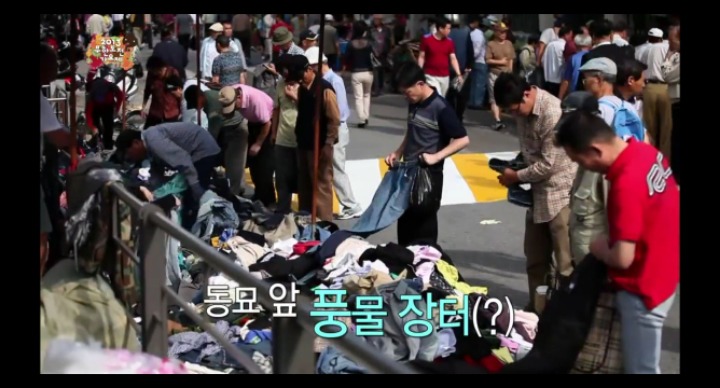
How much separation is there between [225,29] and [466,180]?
17.7 ft

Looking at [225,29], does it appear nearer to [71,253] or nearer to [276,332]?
[71,253]

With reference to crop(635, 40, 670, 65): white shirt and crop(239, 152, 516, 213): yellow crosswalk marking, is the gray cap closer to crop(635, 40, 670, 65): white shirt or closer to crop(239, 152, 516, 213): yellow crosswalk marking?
crop(239, 152, 516, 213): yellow crosswalk marking

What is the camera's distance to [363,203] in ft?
35.8

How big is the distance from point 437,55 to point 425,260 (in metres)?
8.32

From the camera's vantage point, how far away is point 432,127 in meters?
7.61

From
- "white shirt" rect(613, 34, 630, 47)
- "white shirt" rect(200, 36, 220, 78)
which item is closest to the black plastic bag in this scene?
"white shirt" rect(613, 34, 630, 47)

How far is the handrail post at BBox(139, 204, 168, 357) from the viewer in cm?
483

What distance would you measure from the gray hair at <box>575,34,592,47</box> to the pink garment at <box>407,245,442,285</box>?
6451mm

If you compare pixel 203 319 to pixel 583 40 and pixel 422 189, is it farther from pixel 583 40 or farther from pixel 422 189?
pixel 583 40

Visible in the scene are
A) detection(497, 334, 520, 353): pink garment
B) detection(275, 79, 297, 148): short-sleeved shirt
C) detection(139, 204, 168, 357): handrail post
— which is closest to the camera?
detection(139, 204, 168, 357): handrail post

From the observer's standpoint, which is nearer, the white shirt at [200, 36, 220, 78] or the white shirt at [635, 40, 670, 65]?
the white shirt at [635, 40, 670, 65]

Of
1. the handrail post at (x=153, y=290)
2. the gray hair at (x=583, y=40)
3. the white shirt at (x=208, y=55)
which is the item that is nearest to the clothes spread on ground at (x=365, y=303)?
the handrail post at (x=153, y=290)

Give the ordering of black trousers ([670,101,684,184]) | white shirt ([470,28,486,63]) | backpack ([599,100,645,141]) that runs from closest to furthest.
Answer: backpack ([599,100,645,141]), black trousers ([670,101,684,184]), white shirt ([470,28,486,63])
